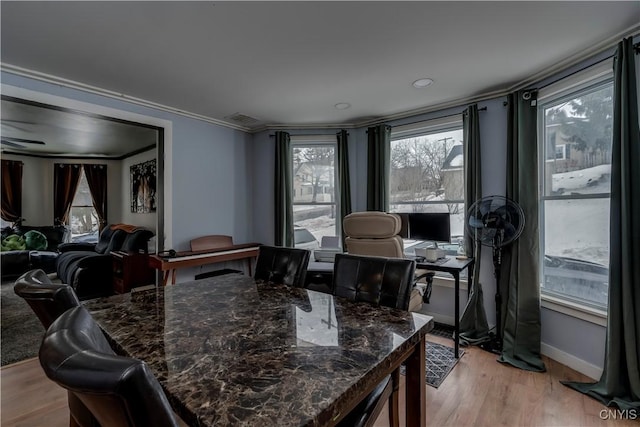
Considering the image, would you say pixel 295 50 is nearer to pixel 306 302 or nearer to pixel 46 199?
pixel 306 302

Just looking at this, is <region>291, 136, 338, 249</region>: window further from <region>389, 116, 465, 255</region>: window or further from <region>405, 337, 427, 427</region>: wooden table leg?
<region>405, 337, 427, 427</region>: wooden table leg

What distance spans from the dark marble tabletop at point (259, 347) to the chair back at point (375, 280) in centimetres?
15

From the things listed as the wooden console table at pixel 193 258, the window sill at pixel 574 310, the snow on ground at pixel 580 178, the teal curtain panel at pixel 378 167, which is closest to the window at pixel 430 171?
the teal curtain panel at pixel 378 167

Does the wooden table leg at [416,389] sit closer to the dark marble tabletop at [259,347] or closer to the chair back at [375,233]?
the dark marble tabletop at [259,347]

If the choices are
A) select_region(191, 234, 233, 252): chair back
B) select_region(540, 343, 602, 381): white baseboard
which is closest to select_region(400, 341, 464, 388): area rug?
select_region(540, 343, 602, 381): white baseboard

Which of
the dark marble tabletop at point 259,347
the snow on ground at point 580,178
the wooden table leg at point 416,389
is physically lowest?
the wooden table leg at point 416,389

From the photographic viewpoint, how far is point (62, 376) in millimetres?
475

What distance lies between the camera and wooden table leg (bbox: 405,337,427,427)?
120 centimetres

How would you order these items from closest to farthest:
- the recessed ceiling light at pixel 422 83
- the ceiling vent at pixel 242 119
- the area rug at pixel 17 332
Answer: the area rug at pixel 17 332 → the recessed ceiling light at pixel 422 83 → the ceiling vent at pixel 242 119

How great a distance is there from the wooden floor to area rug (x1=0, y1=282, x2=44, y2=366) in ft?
0.66

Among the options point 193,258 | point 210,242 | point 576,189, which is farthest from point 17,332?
point 576,189

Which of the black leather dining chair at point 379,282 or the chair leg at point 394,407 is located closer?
the chair leg at point 394,407

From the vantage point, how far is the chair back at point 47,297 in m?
1.03

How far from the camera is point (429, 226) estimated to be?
3.13 m
